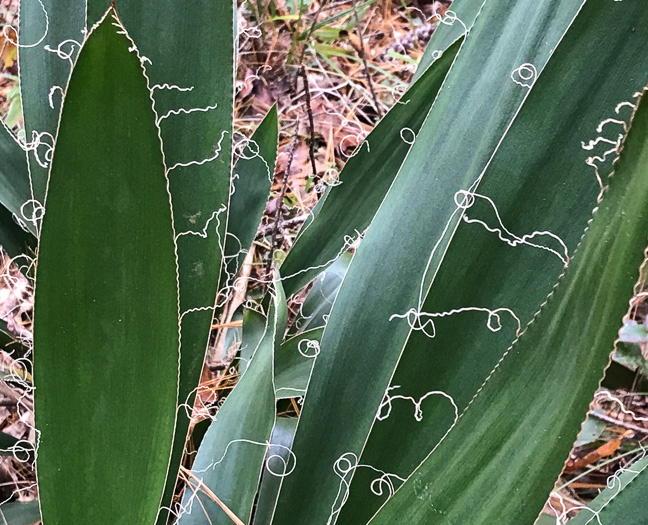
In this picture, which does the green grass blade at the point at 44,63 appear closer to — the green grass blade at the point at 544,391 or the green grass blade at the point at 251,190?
the green grass blade at the point at 251,190

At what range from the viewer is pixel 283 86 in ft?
3.86

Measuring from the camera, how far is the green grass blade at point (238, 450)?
0.42 m

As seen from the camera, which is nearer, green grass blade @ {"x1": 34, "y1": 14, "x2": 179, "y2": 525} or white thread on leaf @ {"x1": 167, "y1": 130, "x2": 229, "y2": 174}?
green grass blade @ {"x1": 34, "y1": 14, "x2": 179, "y2": 525}

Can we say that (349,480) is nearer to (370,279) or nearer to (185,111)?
(370,279)

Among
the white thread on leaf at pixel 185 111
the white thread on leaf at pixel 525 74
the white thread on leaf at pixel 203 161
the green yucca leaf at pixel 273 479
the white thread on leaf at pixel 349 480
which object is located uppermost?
the white thread on leaf at pixel 525 74

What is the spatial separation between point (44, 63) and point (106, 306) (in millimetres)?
327

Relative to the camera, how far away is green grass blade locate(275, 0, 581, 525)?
367 mm

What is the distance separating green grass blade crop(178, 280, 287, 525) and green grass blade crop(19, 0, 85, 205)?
226mm

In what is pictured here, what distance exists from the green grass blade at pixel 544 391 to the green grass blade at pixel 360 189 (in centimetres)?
28

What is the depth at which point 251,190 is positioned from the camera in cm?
58

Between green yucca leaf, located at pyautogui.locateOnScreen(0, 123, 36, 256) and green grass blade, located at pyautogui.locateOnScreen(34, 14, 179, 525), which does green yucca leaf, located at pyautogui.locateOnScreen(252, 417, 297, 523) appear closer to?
green grass blade, located at pyautogui.locateOnScreen(34, 14, 179, 525)

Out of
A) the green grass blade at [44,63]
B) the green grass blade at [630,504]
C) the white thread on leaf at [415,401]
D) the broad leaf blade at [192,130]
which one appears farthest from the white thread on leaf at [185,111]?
the green grass blade at [630,504]

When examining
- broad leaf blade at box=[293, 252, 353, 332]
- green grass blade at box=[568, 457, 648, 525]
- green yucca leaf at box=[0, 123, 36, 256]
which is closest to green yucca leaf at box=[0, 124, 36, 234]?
green yucca leaf at box=[0, 123, 36, 256]

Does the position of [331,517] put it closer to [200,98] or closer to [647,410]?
[200,98]
